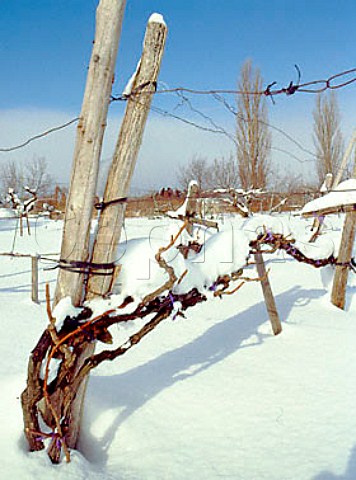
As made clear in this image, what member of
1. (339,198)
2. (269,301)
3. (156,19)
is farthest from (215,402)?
(156,19)

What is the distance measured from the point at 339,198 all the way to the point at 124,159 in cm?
162

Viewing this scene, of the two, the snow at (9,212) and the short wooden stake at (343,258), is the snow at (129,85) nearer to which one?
the short wooden stake at (343,258)

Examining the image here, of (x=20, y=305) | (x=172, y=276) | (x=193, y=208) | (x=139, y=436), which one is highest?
(x=193, y=208)

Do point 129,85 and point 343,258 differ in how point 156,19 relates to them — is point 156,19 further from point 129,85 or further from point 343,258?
point 343,258

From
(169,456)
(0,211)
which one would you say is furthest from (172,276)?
(0,211)

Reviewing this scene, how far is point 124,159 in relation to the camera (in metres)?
2.07

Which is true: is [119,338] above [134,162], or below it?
below

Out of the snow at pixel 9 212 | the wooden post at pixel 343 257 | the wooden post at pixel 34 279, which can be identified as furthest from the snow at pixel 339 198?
the snow at pixel 9 212

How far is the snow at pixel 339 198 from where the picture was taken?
2.83m

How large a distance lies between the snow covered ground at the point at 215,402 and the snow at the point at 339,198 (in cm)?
63

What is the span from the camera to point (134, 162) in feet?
6.89

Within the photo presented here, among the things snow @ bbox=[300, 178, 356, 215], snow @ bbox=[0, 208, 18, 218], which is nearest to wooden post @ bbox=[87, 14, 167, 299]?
snow @ bbox=[300, 178, 356, 215]

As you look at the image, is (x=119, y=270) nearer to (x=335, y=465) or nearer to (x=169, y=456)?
(x=169, y=456)

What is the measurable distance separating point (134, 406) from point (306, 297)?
11.2 ft
